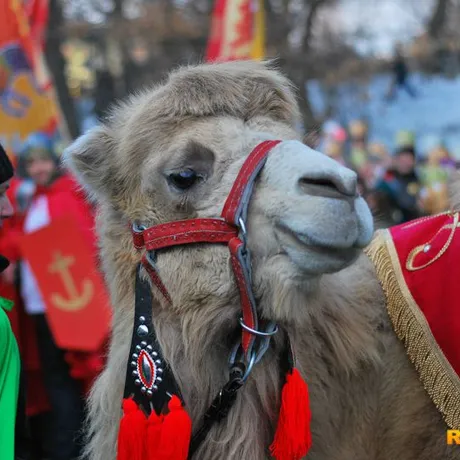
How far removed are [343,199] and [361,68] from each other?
62.3 feet

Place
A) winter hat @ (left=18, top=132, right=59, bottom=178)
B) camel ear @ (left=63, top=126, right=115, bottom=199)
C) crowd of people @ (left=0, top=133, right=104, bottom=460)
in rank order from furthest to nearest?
1. winter hat @ (left=18, top=132, right=59, bottom=178)
2. crowd of people @ (left=0, top=133, right=104, bottom=460)
3. camel ear @ (left=63, top=126, right=115, bottom=199)

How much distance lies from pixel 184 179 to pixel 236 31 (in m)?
5.67

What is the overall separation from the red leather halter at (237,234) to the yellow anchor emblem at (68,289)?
9.39 ft

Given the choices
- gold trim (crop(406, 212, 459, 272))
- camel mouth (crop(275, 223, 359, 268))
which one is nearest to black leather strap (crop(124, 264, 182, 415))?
camel mouth (crop(275, 223, 359, 268))

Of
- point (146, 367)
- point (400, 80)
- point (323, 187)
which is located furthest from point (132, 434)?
point (400, 80)

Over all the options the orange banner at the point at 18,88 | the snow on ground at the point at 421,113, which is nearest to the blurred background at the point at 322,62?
the snow on ground at the point at 421,113

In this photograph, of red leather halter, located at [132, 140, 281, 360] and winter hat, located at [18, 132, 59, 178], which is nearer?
red leather halter, located at [132, 140, 281, 360]

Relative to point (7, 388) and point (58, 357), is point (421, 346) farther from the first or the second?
point (58, 357)

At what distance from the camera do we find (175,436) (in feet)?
8.07

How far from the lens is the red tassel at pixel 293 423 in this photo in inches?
96.9

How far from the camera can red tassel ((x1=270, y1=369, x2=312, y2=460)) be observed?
8.07 ft

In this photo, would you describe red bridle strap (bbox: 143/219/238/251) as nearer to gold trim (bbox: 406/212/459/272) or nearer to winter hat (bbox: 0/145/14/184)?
winter hat (bbox: 0/145/14/184)

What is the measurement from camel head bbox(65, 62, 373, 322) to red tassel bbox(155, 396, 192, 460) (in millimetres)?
Result: 375

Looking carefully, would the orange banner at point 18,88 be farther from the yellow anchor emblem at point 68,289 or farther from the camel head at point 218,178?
the camel head at point 218,178
